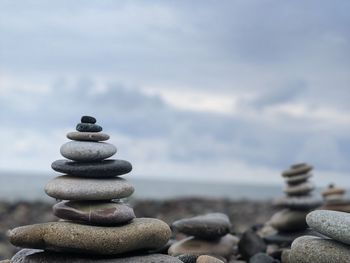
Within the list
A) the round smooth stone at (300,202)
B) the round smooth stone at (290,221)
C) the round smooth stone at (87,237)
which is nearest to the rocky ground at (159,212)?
the round smooth stone at (300,202)

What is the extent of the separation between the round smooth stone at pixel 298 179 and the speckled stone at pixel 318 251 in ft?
10.6

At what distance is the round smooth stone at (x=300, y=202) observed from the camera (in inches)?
373

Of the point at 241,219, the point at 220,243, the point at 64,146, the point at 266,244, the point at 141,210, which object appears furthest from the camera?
the point at 141,210

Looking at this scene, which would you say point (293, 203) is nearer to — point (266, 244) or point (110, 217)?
point (266, 244)

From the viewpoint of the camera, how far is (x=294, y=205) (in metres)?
9.49

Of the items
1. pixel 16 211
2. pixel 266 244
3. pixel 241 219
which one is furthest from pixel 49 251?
pixel 16 211

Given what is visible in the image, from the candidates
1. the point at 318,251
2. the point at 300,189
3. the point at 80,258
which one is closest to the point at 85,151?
the point at 80,258

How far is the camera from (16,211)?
103 feet

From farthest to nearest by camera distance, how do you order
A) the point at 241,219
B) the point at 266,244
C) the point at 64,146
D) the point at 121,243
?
1. the point at 241,219
2. the point at 266,244
3. the point at 64,146
4. the point at 121,243

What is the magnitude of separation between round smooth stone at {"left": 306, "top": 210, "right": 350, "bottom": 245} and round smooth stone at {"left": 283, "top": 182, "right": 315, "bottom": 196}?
344cm

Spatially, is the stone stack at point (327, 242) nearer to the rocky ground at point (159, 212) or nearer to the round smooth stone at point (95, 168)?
the round smooth stone at point (95, 168)

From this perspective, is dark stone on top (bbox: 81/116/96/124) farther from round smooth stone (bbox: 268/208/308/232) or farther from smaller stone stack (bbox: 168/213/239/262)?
round smooth stone (bbox: 268/208/308/232)

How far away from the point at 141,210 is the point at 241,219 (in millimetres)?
5004

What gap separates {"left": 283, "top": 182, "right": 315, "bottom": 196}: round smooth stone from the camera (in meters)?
9.62
